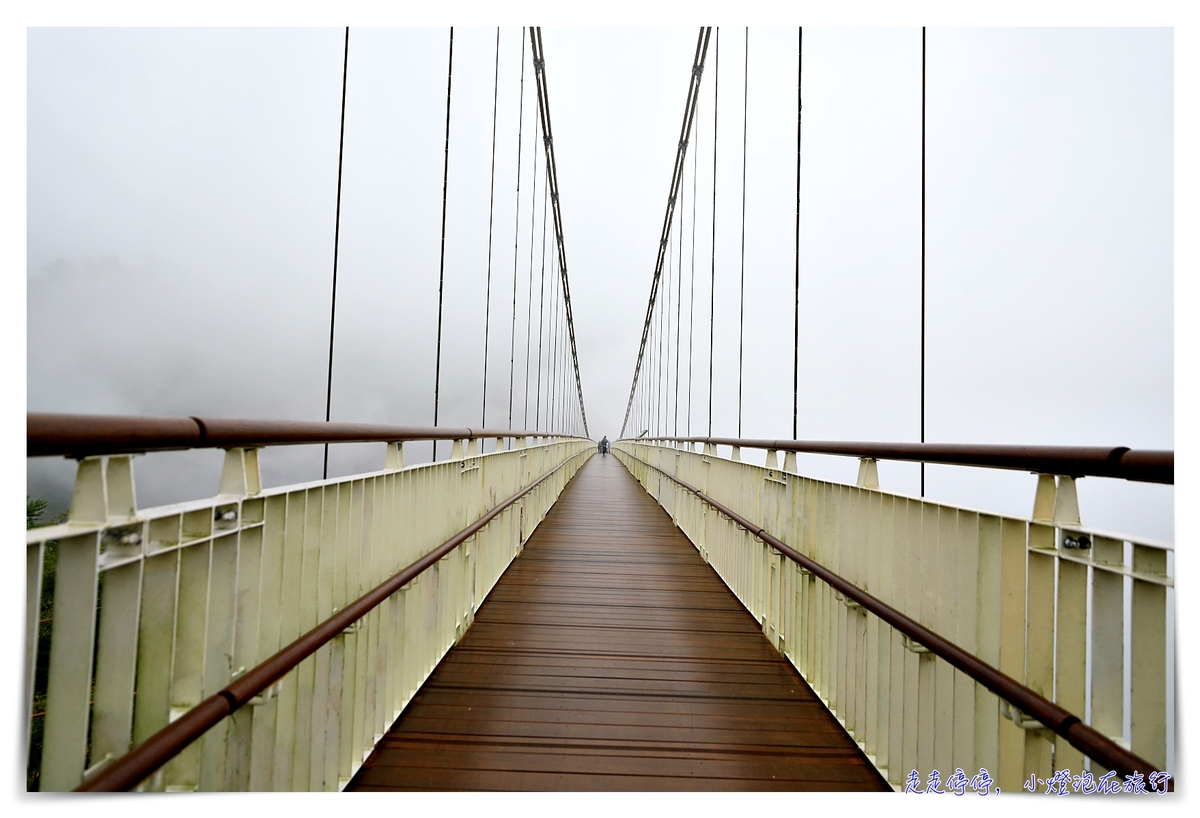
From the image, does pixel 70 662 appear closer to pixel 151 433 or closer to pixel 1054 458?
pixel 151 433

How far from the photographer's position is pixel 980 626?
1.46 metres

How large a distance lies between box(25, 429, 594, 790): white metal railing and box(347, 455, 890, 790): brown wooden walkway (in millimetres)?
239

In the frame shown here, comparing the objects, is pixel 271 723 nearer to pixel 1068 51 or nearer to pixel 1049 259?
pixel 1049 259

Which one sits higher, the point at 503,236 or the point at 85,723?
the point at 503,236

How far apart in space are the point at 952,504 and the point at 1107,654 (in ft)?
1.61

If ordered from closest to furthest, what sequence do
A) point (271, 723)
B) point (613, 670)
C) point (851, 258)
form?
point (271, 723), point (613, 670), point (851, 258)

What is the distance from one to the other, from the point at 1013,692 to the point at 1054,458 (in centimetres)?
51

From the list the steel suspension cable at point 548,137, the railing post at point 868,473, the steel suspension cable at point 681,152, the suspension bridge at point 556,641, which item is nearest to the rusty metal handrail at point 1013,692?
the suspension bridge at point 556,641

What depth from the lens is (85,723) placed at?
912 mm

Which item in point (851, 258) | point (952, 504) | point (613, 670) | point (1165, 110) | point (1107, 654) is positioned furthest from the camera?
point (851, 258)

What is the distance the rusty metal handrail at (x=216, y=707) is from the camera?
3.15 feet

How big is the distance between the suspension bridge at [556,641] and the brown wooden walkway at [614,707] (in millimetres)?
12

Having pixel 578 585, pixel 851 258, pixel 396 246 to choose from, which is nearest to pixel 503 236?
pixel 396 246

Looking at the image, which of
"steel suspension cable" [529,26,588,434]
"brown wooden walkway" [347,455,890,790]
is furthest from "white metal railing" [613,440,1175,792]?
"steel suspension cable" [529,26,588,434]
